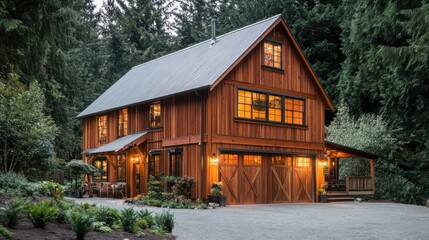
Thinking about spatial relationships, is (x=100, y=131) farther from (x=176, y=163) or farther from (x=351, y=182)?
(x=351, y=182)

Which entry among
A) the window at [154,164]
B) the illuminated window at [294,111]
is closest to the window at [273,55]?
the illuminated window at [294,111]

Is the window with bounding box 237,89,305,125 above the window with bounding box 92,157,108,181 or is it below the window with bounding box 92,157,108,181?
above

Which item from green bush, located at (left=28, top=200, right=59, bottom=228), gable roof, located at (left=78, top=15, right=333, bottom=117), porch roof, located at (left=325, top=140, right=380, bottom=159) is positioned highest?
gable roof, located at (left=78, top=15, right=333, bottom=117)

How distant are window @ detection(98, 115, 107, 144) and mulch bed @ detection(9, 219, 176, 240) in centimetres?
2044

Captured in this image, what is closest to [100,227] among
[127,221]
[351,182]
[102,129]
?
[127,221]

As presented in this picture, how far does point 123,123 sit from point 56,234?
1954cm

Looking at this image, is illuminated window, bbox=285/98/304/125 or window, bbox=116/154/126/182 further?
window, bbox=116/154/126/182

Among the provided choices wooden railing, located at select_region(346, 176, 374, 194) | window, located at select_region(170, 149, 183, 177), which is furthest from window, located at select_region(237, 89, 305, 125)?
wooden railing, located at select_region(346, 176, 374, 194)

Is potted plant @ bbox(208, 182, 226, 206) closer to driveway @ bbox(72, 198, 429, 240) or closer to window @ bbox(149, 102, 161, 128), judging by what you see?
driveway @ bbox(72, 198, 429, 240)

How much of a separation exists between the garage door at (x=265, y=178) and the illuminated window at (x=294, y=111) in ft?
5.83

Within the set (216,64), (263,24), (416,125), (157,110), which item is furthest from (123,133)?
(416,125)

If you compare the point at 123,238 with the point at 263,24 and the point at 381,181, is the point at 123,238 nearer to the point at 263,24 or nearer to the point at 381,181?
the point at 263,24

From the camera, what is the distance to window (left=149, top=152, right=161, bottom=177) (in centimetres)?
2432

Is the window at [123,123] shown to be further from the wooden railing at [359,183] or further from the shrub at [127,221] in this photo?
the shrub at [127,221]
